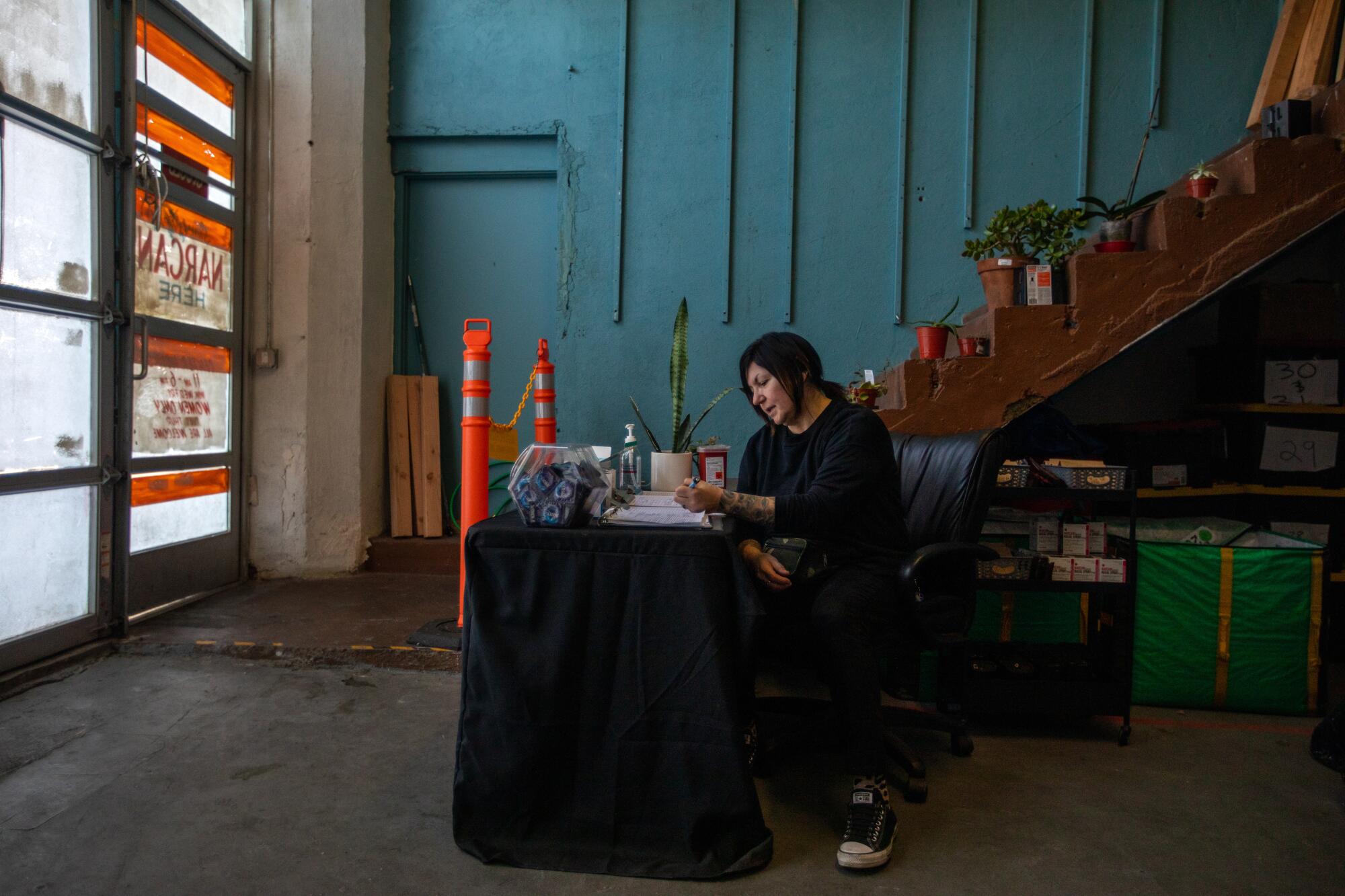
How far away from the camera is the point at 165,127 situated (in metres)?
3.60

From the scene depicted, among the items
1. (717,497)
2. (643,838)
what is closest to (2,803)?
(643,838)

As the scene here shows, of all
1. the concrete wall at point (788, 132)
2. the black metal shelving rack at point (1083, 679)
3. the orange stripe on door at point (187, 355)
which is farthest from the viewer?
the concrete wall at point (788, 132)

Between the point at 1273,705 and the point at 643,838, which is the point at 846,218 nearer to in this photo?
the point at 1273,705

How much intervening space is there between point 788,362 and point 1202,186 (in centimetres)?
216

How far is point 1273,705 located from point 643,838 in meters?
2.34

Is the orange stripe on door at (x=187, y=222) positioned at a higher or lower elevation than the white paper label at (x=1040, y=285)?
higher

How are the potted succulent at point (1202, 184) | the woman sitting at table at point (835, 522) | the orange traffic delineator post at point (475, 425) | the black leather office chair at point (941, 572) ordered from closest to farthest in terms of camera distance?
the woman sitting at table at point (835, 522)
the black leather office chair at point (941, 572)
the orange traffic delineator post at point (475, 425)
the potted succulent at point (1202, 184)

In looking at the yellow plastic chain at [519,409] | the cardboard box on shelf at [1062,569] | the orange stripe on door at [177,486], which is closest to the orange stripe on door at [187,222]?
the orange stripe on door at [177,486]

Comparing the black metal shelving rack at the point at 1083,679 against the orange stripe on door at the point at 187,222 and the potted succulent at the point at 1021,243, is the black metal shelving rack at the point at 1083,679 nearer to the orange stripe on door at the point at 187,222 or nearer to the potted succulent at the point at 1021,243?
the potted succulent at the point at 1021,243

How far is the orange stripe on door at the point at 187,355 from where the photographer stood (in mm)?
3557

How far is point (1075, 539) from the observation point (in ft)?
8.79

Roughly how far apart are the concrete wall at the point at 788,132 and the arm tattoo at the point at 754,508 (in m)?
2.38

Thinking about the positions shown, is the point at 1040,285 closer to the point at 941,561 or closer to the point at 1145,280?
the point at 1145,280

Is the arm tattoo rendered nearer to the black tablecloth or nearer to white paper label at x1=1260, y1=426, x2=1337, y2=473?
the black tablecloth
